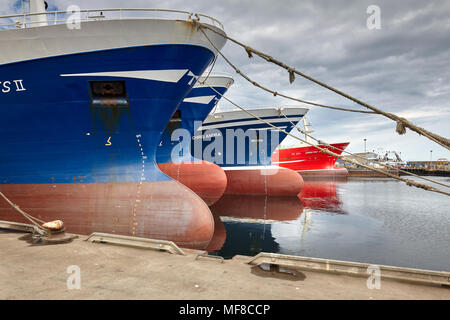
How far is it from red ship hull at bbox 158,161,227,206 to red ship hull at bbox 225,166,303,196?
5667mm

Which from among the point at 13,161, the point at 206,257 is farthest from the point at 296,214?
the point at 13,161

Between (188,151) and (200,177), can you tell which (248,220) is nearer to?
(200,177)

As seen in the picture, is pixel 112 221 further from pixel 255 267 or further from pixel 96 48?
pixel 255 267

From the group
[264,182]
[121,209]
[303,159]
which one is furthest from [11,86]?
[303,159]

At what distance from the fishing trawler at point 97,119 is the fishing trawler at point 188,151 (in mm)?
4855

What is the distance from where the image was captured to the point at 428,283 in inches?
126

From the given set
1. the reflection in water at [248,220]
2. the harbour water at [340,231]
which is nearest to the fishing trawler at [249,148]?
the reflection in water at [248,220]

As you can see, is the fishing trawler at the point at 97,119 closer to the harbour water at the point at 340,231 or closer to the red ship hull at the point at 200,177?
the harbour water at the point at 340,231

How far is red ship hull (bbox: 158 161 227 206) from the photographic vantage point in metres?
13.0

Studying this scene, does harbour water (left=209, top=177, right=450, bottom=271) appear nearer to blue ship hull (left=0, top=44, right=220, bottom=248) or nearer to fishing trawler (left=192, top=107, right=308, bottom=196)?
fishing trawler (left=192, top=107, right=308, bottom=196)

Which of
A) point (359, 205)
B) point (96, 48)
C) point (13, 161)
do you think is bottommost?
point (359, 205)

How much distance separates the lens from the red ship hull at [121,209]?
23.7 ft

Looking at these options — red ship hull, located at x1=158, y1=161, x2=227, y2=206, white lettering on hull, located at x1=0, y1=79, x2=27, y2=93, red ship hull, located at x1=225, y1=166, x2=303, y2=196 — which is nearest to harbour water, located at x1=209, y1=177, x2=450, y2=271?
red ship hull, located at x1=158, y1=161, x2=227, y2=206

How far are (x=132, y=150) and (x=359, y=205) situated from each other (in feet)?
47.0
